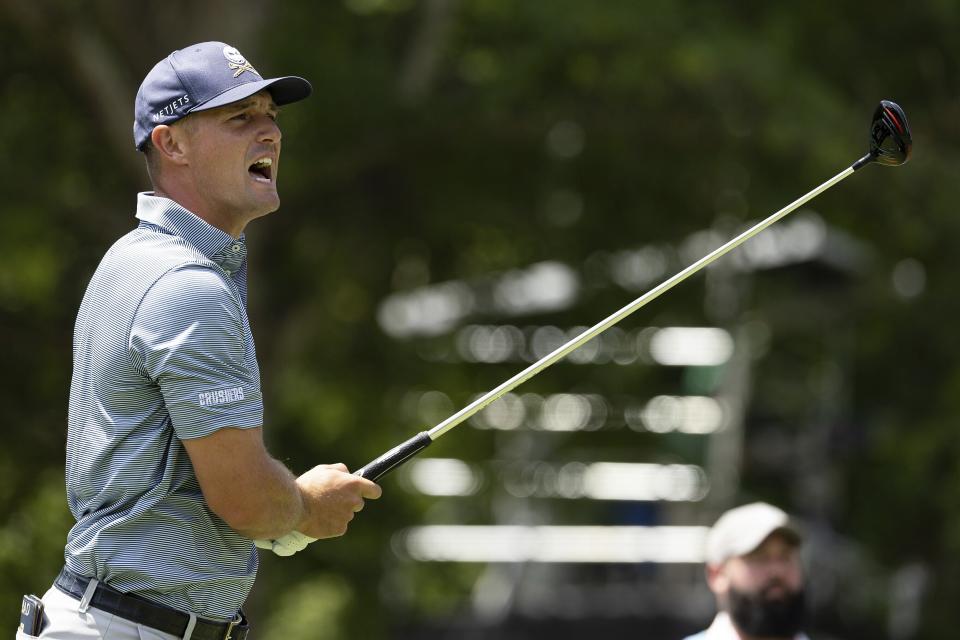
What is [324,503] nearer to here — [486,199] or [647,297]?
[647,297]

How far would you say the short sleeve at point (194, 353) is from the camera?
8.96ft

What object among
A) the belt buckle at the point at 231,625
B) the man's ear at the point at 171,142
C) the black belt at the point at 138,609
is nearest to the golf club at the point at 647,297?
the belt buckle at the point at 231,625

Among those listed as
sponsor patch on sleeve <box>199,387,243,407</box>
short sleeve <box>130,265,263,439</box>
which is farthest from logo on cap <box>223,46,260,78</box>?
sponsor patch on sleeve <box>199,387,243,407</box>

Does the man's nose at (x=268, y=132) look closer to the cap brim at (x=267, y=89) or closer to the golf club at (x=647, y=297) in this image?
the cap brim at (x=267, y=89)

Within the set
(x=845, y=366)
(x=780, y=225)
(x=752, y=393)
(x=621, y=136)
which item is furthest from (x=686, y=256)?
(x=752, y=393)

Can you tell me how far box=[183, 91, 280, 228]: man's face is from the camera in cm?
302

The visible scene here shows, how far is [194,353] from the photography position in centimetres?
273

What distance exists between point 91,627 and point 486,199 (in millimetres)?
8539

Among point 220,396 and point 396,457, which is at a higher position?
point 220,396

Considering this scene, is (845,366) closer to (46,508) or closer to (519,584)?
(519,584)

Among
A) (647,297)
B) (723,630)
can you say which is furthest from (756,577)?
(647,297)

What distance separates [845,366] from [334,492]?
43.7ft

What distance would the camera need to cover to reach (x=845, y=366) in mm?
15758

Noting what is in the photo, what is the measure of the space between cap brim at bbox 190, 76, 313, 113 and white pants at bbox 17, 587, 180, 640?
917 mm
